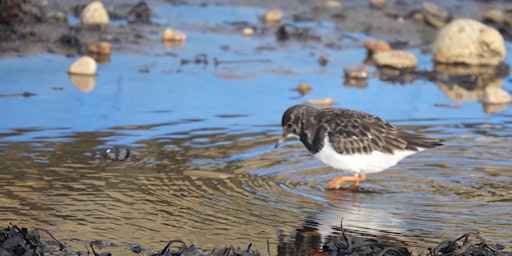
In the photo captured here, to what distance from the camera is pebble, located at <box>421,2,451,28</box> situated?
57.2 feet

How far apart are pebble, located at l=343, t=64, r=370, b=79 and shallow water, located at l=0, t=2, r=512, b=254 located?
0.58ft

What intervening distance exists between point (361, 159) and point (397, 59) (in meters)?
Result: 5.75

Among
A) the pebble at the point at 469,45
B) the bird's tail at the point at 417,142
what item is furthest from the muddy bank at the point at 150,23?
the bird's tail at the point at 417,142

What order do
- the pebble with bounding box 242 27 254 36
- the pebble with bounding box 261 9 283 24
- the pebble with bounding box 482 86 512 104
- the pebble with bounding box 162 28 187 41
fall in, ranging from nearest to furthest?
1. the pebble with bounding box 482 86 512 104
2. the pebble with bounding box 162 28 187 41
3. the pebble with bounding box 242 27 254 36
4. the pebble with bounding box 261 9 283 24

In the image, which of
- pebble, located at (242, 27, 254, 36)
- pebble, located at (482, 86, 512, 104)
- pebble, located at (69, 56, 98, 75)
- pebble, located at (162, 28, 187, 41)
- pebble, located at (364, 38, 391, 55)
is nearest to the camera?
pebble, located at (482, 86, 512, 104)

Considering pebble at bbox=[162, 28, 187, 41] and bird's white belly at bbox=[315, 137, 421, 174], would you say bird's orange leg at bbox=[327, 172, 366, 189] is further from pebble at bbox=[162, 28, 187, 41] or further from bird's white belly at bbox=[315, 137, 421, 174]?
pebble at bbox=[162, 28, 187, 41]

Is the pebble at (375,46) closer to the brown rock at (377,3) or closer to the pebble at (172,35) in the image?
the pebble at (172,35)

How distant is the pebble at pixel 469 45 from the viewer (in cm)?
1459

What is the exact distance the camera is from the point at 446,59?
14750mm

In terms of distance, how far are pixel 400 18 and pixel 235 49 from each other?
13.6 ft

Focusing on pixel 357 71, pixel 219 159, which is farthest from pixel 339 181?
pixel 357 71

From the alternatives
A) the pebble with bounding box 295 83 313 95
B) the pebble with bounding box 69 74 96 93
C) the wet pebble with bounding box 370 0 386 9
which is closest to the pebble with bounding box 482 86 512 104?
the pebble with bounding box 295 83 313 95

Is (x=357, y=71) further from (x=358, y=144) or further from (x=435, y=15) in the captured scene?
(x=358, y=144)

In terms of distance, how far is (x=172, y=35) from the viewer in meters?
15.4
